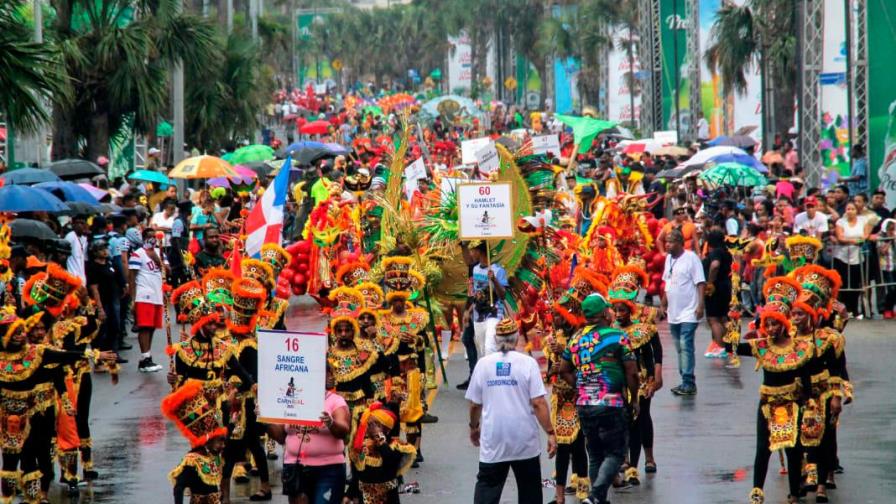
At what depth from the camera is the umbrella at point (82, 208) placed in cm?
2018

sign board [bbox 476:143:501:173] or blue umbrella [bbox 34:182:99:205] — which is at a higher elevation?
sign board [bbox 476:143:501:173]

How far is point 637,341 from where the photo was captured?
11.7 metres

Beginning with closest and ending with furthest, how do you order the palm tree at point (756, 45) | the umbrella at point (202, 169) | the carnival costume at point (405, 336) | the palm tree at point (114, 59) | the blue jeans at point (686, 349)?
the carnival costume at point (405, 336), the blue jeans at point (686, 349), the umbrella at point (202, 169), the palm tree at point (114, 59), the palm tree at point (756, 45)

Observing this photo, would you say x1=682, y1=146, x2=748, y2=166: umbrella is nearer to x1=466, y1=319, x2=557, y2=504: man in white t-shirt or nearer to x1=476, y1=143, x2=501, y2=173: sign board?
x1=476, y1=143, x2=501, y2=173: sign board

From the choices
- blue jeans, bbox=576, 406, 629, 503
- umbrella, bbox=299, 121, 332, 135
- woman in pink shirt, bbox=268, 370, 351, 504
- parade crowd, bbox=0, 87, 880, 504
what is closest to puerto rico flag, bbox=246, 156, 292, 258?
parade crowd, bbox=0, 87, 880, 504

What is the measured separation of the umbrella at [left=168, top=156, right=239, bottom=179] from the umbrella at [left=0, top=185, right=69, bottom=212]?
983 centimetres

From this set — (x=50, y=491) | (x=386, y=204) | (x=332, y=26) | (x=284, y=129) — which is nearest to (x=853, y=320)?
(x=386, y=204)

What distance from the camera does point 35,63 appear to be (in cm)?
1622

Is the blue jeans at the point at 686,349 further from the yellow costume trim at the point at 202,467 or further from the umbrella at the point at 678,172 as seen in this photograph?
the umbrella at the point at 678,172

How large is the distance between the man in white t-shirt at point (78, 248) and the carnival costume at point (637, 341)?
8.09 meters

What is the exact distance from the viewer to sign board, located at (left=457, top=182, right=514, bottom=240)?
609 inches

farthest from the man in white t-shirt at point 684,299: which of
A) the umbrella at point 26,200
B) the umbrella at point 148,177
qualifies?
the umbrella at point 148,177

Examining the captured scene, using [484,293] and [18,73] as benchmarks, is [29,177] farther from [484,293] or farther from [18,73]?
[484,293]

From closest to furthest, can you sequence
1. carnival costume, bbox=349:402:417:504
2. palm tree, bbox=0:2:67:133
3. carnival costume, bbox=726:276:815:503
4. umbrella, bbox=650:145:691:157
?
1. carnival costume, bbox=349:402:417:504
2. carnival costume, bbox=726:276:815:503
3. palm tree, bbox=0:2:67:133
4. umbrella, bbox=650:145:691:157
